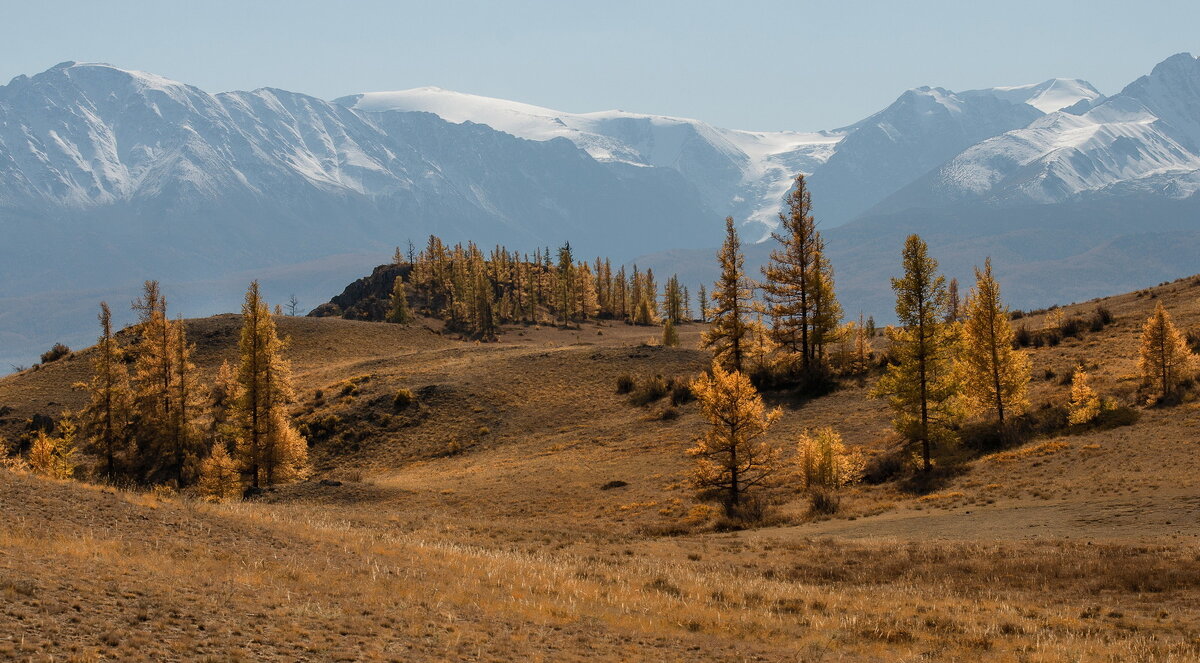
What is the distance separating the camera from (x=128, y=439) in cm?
6128

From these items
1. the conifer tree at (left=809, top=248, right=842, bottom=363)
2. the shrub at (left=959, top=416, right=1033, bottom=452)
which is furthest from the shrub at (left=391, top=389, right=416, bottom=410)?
the shrub at (left=959, top=416, right=1033, bottom=452)

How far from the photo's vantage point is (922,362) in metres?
41.1

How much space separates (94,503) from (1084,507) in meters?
30.8

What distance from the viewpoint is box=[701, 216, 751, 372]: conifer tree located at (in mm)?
60812

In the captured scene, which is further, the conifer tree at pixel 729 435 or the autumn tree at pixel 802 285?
the autumn tree at pixel 802 285

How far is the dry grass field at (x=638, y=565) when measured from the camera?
15.5m

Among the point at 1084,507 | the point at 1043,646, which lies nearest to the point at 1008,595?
the point at 1043,646

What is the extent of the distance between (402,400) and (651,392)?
19.8m

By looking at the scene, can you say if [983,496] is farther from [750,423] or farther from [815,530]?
[750,423]

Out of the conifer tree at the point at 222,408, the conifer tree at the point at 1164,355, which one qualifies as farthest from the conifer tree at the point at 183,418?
the conifer tree at the point at 1164,355

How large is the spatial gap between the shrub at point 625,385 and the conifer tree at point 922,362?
94.8 ft

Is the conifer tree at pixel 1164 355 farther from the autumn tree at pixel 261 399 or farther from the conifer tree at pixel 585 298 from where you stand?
the conifer tree at pixel 585 298

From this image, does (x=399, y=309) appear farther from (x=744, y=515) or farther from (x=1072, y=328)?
(x=744, y=515)

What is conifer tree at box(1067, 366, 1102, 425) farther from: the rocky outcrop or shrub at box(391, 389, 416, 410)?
the rocky outcrop
